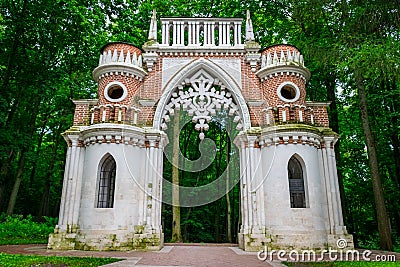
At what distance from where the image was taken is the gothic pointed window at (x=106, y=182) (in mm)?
10430

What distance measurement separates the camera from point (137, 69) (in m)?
11.0

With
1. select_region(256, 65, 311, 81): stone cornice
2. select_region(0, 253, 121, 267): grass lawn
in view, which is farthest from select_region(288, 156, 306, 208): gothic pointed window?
select_region(0, 253, 121, 267): grass lawn

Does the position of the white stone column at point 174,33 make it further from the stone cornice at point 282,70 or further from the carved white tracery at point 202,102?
the stone cornice at point 282,70

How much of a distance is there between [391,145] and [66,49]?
55.3 ft

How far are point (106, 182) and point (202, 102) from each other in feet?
14.0

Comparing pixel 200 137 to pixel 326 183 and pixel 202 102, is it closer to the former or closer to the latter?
pixel 202 102

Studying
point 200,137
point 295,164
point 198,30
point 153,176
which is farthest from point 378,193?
point 198,30

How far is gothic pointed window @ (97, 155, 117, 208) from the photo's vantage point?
10430mm

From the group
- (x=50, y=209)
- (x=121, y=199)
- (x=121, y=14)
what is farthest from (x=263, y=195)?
(x=50, y=209)

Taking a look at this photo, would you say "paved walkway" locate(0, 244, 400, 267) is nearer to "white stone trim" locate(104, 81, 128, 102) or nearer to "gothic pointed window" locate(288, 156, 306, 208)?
"gothic pointed window" locate(288, 156, 306, 208)

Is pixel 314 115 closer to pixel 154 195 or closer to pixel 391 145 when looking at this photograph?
pixel 154 195

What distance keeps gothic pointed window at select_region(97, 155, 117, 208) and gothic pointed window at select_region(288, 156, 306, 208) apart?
5841 mm

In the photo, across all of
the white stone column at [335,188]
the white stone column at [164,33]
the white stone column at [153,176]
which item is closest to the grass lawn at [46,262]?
the white stone column at [153,176]

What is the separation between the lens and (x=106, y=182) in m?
10.8
